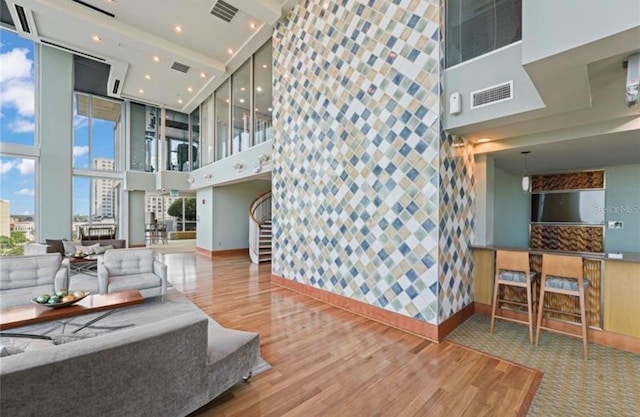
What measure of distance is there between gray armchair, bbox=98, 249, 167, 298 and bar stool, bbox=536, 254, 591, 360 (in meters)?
5.27

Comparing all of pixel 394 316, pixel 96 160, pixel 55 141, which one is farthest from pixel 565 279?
pixel 96 160

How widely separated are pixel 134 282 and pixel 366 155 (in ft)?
13.3

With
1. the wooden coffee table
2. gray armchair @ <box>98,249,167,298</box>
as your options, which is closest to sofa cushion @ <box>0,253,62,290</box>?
gray armchair @ <box>98,249,167,298</box>

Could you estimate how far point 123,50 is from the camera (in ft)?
22.5

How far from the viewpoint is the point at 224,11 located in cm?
562

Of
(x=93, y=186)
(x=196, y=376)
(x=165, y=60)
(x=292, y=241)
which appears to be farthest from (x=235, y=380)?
(x=93, y=186)

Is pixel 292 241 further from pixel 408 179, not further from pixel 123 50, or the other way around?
pixel 123 50

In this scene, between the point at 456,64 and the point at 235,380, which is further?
the point at 456,64

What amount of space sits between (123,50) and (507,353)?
956cm

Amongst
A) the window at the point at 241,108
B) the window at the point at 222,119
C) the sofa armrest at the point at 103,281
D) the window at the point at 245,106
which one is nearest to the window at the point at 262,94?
the window at the point at 245,106

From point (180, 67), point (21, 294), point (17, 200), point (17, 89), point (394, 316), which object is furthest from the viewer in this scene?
point (17, 89)

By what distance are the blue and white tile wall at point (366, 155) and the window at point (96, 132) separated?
925cm

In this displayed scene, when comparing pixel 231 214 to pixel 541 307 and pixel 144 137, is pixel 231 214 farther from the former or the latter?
pixel 541 307

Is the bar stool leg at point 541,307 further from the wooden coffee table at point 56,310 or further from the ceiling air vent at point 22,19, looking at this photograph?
the ceiling air vent at point 22,19
